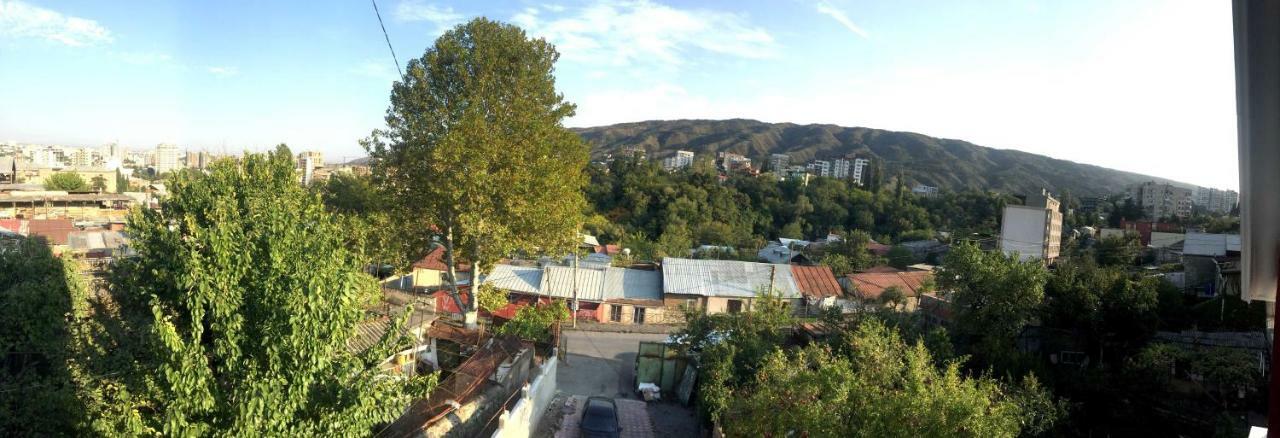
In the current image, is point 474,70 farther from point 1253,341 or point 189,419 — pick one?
point 1253,341

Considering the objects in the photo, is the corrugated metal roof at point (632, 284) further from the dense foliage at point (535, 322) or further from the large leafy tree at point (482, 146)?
the large leafy tree at point (482, 146)

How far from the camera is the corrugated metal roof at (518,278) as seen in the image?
58.1ft

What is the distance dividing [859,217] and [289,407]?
38.9m

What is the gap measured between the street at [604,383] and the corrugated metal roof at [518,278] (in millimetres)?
2637

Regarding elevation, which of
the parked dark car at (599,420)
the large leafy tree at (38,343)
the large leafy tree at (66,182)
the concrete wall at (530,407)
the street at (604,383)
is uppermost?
the large leafy tree at (66,182)

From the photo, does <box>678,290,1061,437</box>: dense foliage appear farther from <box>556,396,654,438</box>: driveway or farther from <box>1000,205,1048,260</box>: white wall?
<box>1000,205,1048,260</box>: white wall

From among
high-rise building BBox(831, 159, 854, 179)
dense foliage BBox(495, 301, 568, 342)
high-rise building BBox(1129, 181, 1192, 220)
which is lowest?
dense foliage BBox(495, 301, 568, 342)

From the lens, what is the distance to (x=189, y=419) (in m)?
4.03

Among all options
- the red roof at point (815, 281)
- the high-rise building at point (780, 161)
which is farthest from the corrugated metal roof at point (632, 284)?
the high-rise building at point (780, 161)

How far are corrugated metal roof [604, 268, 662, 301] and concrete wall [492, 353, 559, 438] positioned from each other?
703 cm

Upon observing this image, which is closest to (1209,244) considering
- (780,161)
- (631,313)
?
(631,313)

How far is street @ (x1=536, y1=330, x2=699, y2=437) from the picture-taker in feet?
31.7

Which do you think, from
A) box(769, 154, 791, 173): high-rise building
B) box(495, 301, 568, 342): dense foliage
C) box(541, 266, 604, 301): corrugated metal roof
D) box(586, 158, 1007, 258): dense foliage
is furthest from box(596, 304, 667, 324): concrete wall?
box(769, 154, 791, 173): high-rise building

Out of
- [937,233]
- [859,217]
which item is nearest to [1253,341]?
[937,233]
